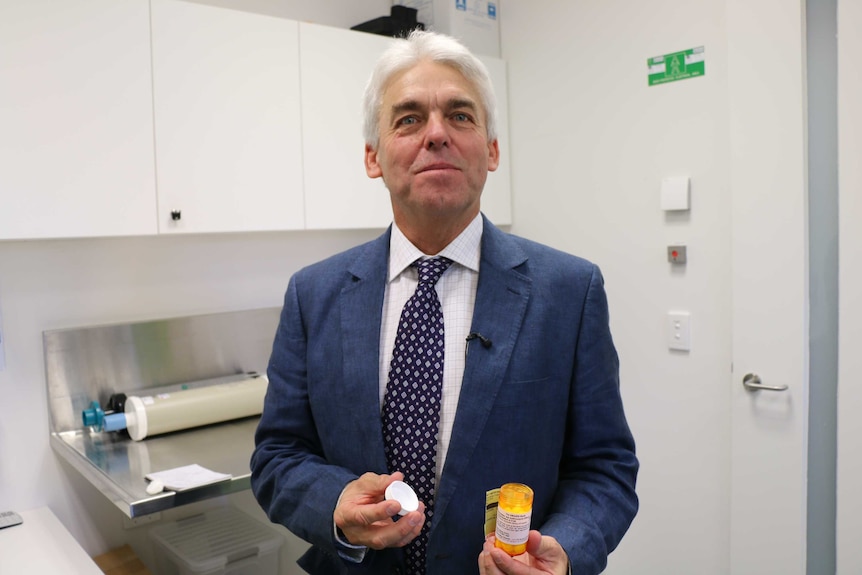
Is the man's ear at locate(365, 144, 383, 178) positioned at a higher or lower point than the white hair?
lower

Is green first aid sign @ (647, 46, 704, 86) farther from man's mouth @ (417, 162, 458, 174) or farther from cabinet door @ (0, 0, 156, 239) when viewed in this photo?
cabinet door @ (0, 0, 156, 239)

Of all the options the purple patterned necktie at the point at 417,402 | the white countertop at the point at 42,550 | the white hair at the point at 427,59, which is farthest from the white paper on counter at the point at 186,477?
the white hair at the point at 427,59

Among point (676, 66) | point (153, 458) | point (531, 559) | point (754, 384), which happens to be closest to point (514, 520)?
point (531, 559)

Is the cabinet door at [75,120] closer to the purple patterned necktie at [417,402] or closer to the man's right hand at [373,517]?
the purple patterned necktie at [417,402]

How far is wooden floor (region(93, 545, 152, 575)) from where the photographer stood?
2125 mm

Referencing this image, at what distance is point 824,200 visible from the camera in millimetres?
2057

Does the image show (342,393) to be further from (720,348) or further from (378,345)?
(720,348)

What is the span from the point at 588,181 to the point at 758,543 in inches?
52.8

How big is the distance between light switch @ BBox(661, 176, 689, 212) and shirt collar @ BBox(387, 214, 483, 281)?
131cm

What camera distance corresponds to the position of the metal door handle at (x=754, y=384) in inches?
83.0

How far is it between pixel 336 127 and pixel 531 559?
1.75m

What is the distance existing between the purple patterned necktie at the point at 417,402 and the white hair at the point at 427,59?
13.0 inches

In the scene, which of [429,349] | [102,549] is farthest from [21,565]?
[429,349]

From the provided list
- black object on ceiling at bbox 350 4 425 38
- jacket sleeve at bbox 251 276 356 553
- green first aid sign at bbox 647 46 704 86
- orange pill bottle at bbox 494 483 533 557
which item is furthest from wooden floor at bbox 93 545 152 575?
green first aid sign at bbox 647 46 704 86
